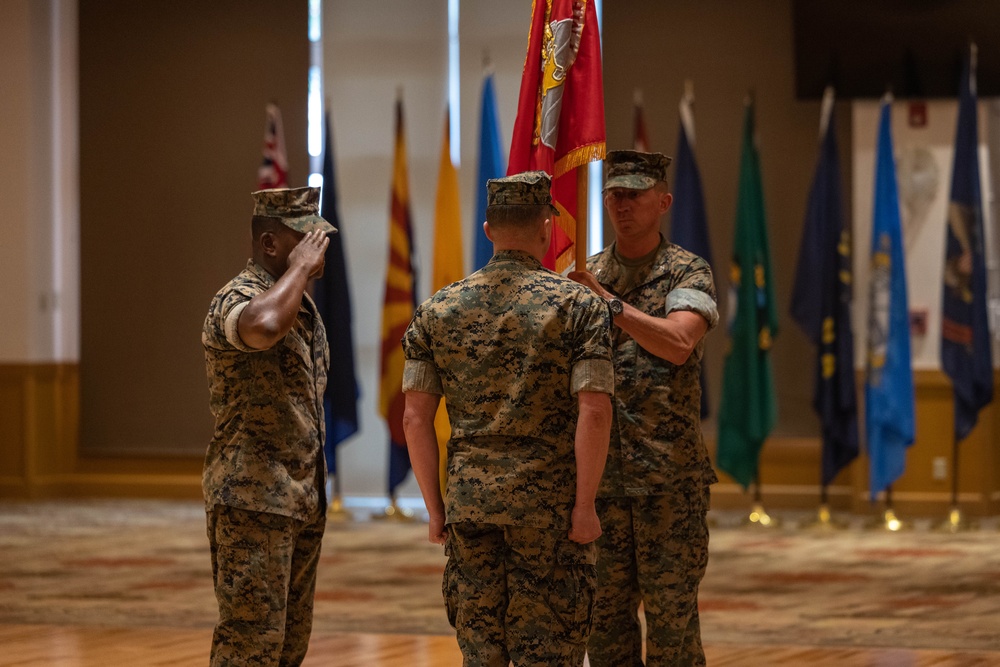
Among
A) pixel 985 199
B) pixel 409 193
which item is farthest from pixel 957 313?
pixel 409 193

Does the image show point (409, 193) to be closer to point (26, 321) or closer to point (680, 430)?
point (26, 321)

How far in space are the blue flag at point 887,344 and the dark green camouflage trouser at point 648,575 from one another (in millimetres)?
5117

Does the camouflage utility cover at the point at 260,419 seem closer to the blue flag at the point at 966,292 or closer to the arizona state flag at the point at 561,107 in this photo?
the arizona state flag at the point at 561,107

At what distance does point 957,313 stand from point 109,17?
22.9 feet

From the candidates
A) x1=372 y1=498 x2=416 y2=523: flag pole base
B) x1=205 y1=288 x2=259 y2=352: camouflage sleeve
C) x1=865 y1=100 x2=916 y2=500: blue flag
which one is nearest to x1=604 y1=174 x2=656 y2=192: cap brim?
x1=205 y1=288 x2=259 y2=352: camouflage sleeve

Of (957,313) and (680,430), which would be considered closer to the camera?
(680,430)

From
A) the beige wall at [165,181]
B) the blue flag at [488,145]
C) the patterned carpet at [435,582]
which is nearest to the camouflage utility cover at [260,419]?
the patterned carpet at [435,582]

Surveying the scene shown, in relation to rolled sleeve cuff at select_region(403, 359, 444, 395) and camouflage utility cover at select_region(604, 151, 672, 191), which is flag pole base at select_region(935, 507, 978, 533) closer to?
camouflage utility cover at select_region(604, 151, 672, 191)

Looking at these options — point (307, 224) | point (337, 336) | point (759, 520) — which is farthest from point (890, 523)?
point (307, 224)

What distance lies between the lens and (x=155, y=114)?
1088 centimetres

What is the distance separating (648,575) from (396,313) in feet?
19.1

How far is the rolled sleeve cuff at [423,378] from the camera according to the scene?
10.1 ft

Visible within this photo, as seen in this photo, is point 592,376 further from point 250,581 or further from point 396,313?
point 396,313

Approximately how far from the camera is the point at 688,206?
9.06 metres
